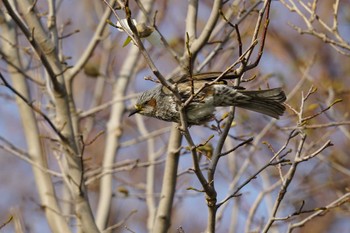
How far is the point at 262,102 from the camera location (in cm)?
393

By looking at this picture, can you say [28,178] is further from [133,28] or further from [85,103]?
[133,28]

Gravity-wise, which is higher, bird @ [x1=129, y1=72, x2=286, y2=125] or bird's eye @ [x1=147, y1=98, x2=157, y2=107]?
bird's eye @ [x1=147, y1=98, x2=157, y2=107]

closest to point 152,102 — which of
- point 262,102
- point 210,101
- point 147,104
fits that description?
point 147,104

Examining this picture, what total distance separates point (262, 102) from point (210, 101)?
308 millimetres

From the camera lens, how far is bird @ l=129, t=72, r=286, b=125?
12.7ft

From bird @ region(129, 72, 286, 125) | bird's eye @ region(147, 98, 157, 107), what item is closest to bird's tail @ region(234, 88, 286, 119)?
bird @ region(129, 72, 286, 125)

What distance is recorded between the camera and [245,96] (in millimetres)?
3922

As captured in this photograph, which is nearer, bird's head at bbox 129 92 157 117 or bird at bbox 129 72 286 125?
bird at bbox 129 72 286 125

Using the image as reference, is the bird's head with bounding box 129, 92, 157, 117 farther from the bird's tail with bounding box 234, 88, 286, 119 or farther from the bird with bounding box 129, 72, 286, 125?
the bird's tail with bounding box 234, 88, 286, 119

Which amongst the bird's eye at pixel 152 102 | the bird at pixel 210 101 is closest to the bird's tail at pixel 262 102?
the bird at pixel 210 101

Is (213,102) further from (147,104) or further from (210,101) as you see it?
(147,104)

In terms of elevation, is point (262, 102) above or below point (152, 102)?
below

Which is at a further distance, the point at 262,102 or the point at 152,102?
the point at 152,102

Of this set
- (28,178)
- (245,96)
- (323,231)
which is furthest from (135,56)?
(28,178)
